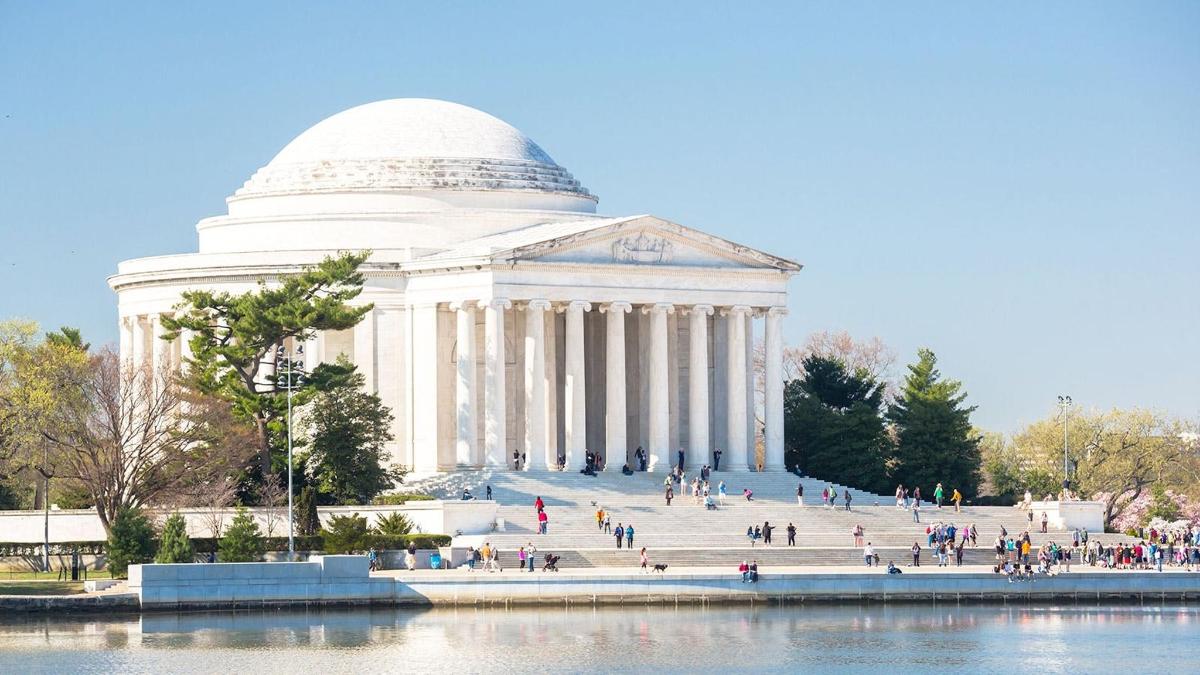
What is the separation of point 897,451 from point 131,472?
43.2 meters

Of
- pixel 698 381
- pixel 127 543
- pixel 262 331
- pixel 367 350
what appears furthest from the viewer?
pixel 367 350

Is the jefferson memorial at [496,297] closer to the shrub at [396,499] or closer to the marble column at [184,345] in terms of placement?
the marble column at [184,345]

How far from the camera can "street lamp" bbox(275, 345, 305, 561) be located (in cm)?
11238

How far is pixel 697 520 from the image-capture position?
12419cm

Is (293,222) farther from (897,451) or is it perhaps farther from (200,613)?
(200,613)

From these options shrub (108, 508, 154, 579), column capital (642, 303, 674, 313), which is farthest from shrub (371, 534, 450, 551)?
column capital (642, 303, 674, 313)

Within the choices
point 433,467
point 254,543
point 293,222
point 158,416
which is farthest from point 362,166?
point 254,543

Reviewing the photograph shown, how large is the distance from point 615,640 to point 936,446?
52111 millimetres

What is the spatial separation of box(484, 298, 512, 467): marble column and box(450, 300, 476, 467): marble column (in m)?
0.82

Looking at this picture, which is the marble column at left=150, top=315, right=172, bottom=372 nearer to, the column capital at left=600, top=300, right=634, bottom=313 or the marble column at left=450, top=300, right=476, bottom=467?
the marble column at left=450, top=300, right=476, bottom=467

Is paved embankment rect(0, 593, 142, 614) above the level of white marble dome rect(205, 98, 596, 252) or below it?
below

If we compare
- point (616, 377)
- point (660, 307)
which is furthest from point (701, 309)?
→ point (616, 377)

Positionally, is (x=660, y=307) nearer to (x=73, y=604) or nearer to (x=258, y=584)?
(x=258, y=584)

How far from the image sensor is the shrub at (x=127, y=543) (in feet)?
358
